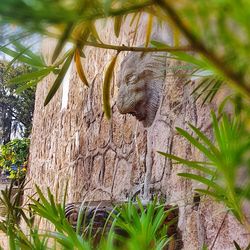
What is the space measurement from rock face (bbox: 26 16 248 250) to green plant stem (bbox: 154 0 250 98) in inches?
4.8

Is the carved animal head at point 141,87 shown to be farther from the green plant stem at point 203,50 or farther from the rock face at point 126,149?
the green plant stem at point 203,50

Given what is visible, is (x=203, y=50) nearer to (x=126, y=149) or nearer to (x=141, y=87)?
(x=141, y=87)

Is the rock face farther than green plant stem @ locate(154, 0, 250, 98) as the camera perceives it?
Yes

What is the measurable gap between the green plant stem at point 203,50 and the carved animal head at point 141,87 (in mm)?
1126

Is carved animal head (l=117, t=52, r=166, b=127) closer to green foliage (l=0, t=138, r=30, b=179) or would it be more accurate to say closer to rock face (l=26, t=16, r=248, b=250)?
rock face (l=26, t=16, r=248, b=250)

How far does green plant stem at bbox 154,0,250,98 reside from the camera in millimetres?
389

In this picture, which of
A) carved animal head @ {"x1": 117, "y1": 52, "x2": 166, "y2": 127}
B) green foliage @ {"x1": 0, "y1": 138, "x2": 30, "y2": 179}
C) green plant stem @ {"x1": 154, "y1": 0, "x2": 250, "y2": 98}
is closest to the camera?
green plant stem @ {"x1": 154, "y1": 0, "x2": 250, "y2": 98}

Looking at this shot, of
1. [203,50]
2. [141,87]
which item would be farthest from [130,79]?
[203,50]

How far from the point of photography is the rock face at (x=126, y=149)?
1.22 metres

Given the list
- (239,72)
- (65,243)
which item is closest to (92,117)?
(65,243)

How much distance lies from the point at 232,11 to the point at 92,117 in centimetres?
211

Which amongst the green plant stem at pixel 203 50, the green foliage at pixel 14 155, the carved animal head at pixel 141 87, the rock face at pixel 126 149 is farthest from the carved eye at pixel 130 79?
the green foliage at pixel 14 155

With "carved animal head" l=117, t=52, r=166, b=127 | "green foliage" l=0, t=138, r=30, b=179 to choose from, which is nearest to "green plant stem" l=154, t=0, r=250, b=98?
"carved animal head" l=117, t=52, r=166, b=127

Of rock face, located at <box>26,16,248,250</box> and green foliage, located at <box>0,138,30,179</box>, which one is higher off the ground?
green foliage, located at <box>0,138,30,179</box>
